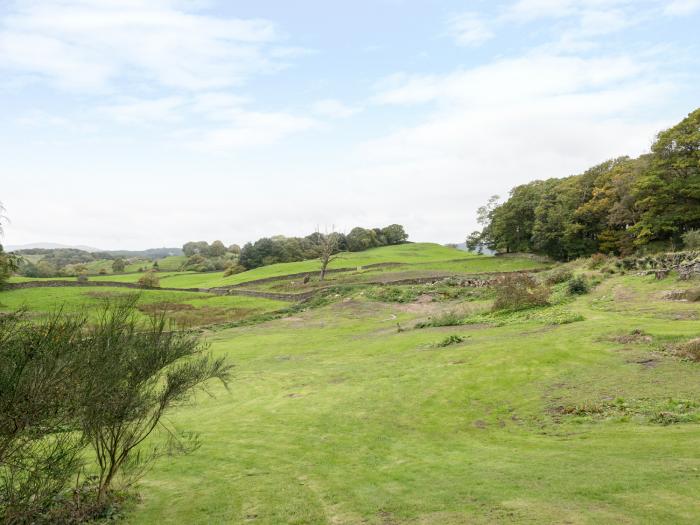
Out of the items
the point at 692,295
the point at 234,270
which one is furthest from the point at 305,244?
the point at 692,295

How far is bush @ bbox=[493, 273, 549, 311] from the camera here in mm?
36781

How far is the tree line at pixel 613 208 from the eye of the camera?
55.2 m

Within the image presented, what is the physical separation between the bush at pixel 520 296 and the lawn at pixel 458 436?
703cm

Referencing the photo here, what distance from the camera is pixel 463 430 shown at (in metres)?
16.5

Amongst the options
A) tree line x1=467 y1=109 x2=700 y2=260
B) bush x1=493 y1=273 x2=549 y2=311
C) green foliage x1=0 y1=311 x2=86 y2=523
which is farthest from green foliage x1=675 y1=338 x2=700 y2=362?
tree line x1=467 y1=109 x2=700 y2=260

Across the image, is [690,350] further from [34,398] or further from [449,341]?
[34,398]

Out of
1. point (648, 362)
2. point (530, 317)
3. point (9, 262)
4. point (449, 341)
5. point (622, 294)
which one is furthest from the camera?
point (622, 294)

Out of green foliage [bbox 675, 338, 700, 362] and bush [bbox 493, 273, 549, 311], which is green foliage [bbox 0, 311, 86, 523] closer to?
green foliage [bbox 675, 338, 700, 362]

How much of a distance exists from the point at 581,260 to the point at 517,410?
50426mm

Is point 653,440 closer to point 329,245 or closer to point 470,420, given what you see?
point 470,420

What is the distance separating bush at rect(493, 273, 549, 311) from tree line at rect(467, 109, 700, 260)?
18.6 meters

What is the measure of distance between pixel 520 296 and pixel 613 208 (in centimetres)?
3601

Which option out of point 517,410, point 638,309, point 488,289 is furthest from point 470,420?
point 488,289

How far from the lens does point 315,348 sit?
3466 centimetres
